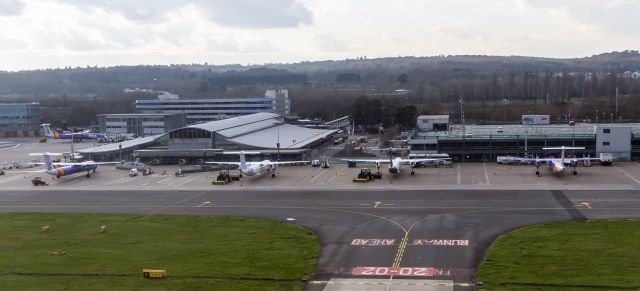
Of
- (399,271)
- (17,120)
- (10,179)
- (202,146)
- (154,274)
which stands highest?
(17,120)

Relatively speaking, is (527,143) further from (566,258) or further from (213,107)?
(213,107)

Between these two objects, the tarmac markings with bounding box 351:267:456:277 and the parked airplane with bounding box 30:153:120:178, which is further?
the parked airplane with bounding box 30:153:120:178

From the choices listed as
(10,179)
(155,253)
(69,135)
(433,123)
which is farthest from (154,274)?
(69,135)

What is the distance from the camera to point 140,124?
149750 millimetres

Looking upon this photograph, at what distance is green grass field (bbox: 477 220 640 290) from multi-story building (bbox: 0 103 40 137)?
147677 millimetres

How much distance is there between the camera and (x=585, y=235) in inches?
1892

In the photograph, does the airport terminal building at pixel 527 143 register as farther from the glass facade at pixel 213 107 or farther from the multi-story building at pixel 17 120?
the multi-story building at pixel 17 120

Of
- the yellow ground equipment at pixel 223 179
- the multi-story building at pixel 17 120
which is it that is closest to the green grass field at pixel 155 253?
the yellow ground equipment at pixel 223 179

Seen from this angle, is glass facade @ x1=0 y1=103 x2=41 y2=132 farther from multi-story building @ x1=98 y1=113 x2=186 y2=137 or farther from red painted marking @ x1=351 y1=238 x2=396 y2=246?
red painted marking @ x1=351 y1=238 x2=396 y2=246

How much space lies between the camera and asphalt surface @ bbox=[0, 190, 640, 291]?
41.7 metres

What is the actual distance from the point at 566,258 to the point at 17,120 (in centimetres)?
15613

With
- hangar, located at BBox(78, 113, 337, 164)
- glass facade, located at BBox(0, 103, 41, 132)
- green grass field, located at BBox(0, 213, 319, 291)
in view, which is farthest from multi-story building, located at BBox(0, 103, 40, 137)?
green grass field, located at BBox(0, 213, 319, 291)

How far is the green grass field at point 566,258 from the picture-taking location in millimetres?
37062

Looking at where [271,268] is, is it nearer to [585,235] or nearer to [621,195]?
[585,235]
